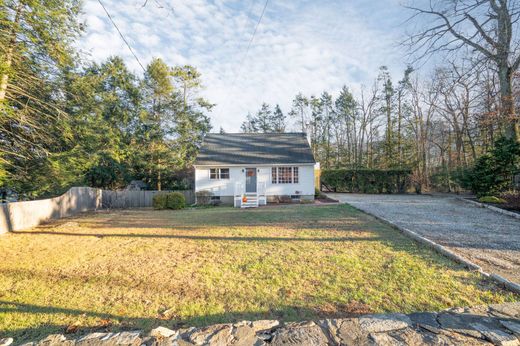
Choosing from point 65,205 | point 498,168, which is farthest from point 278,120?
point 65,205

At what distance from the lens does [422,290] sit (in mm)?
3109

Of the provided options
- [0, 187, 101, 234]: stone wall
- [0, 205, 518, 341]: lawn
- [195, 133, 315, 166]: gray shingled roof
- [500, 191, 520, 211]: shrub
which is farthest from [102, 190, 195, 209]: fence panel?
[500, 191, 520, 211]: shrub

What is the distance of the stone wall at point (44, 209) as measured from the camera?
7.08 metres

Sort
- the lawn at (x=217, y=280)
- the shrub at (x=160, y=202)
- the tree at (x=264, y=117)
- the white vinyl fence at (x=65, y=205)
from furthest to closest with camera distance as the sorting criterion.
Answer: the tree at (x=264, y=117), the shrub at (x=160, y=202), the white vinyl fence at (x=65, y=205), the lawn at (x=217, y=280)

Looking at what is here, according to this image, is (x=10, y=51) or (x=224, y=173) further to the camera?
(x=224, y=173)

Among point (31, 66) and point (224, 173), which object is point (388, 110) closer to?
point (224, 173)

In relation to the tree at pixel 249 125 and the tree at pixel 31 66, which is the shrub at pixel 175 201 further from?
the tree at pixel 249 125

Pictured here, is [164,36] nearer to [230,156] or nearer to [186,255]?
[186,255]

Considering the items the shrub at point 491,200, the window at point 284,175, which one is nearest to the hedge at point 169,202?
the window at point 284,175

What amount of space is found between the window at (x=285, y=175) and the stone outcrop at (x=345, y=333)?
39.5 ft

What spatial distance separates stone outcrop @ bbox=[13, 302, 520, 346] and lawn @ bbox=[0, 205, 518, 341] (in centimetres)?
30

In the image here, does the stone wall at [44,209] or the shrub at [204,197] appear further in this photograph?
→ the shrub at [204,197]

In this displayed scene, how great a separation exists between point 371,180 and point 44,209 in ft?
67.8

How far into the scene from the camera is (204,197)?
14188mm
